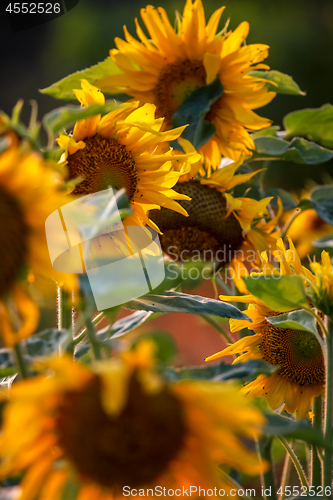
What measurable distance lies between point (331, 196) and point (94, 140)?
0.85 feet

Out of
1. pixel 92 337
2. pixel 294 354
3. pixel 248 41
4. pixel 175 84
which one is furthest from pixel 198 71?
pixel 248 41

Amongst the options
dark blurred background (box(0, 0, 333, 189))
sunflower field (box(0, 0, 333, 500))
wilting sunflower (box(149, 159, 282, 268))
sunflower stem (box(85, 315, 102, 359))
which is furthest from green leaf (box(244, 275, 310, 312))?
dark blurred background (box(0, 0, 333, 189))

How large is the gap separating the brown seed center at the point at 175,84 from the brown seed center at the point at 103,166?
15 cm

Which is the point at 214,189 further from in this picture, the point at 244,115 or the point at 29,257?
the point at 29,257

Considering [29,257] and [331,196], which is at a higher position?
[29,257]

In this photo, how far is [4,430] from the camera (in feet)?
0.64

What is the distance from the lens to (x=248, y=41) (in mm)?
3223

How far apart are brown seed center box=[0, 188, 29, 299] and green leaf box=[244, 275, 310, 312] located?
0.38 ft

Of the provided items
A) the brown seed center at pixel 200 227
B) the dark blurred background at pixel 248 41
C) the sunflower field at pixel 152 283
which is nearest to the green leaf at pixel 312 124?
the sunflower field at pixel 152 283

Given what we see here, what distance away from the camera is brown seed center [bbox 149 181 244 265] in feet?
1.64

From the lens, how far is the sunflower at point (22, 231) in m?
0.20

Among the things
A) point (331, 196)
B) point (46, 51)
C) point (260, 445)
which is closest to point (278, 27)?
point (46, 51)

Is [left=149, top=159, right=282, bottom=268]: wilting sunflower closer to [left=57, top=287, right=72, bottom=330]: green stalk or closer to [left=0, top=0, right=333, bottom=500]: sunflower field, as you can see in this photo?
[left=0, top=0, right=333, bottom=500]: sunflower field

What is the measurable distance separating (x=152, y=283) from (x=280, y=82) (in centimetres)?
30
